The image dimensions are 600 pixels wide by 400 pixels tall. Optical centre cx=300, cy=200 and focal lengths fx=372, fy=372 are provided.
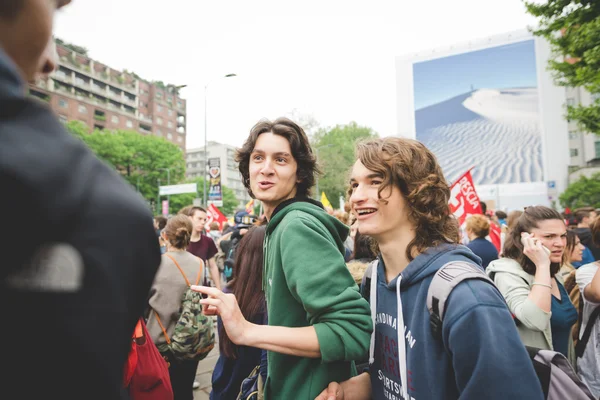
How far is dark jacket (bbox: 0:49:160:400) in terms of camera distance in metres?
0.40

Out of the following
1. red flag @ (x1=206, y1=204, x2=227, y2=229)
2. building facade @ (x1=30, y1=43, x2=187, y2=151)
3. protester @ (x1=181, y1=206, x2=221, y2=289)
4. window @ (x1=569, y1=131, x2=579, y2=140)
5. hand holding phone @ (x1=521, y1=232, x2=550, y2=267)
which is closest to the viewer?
hand holding phone @ (x1=521, y1=232, x2=550, y2=267)

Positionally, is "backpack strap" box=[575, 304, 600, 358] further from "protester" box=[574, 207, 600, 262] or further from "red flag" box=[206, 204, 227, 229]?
"red flag" box=[206, 204, 227, 229]

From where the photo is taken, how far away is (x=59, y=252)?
424 millimetres

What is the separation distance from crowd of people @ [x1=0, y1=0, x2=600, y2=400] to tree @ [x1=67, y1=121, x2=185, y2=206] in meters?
44.8

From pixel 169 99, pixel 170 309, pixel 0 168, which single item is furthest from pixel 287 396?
pixel 169 99

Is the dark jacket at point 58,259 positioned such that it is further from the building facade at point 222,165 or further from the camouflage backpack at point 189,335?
the building facade at point 222,165

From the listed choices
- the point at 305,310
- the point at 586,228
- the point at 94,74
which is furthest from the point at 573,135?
the point at 94,74

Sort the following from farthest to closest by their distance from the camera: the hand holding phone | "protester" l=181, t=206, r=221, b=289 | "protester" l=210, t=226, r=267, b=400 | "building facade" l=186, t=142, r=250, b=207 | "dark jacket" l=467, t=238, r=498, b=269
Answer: "building facade" l=186, t=142, r=250, b=207 < "protester" l=181, t=206, r=221, b=289 < "dark jacket" l=467, t=238, r=498, b=269 < "protester" l=210, t=226, r=267, b=400 < the hand holding phone

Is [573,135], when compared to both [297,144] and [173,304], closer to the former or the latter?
[173,304]

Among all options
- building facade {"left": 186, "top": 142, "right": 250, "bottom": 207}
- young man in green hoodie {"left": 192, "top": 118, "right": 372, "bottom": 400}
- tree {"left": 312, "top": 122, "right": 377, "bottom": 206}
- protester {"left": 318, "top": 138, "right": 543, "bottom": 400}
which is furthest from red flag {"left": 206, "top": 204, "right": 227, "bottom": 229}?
building facade {"left": 186, "top": 142, "right": 250, "bottom": 207}

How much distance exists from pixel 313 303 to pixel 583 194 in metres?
45.1

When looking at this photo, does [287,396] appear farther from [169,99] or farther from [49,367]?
[169,99]

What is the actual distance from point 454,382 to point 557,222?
2.24 meters

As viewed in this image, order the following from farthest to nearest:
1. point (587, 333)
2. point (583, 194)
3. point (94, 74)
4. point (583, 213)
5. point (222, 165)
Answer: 1. point (222, 165)
2. point (94, 74)
3. point (583, 194)
4. point (583, 213)
5. point (587, 333)
